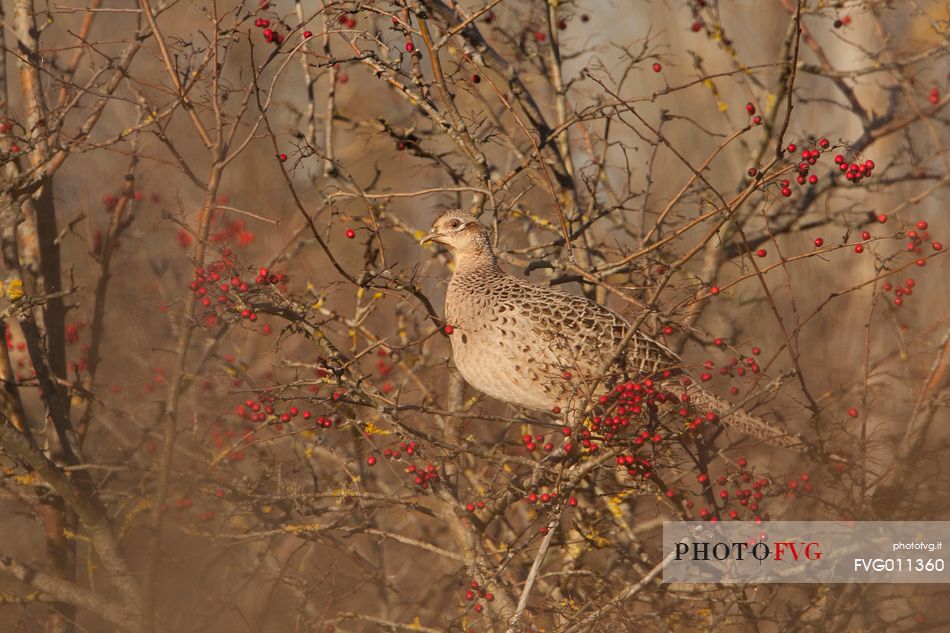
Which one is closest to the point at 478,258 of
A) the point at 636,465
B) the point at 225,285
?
the point at 225,285

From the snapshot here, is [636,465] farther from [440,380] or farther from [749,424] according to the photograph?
[440,380]

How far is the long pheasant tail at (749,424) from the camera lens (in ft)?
16.9

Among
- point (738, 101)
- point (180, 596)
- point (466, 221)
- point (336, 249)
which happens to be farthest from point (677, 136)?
point (180, 596)

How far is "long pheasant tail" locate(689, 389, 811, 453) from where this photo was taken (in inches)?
203

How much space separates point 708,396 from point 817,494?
0.72 metres

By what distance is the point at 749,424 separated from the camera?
17.3ft

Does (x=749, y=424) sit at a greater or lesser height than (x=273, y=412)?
greater

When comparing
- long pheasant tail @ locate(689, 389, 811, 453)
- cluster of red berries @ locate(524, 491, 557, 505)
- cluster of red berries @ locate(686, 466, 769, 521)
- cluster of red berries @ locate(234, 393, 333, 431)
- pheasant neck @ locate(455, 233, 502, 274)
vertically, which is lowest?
cluster of red berries @ locate(524, 491, 557, 505)

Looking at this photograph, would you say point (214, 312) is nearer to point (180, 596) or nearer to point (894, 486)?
point (180, 596)

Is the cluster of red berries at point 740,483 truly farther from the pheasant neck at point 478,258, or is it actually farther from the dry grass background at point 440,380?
the pheasant neck at point 478,258

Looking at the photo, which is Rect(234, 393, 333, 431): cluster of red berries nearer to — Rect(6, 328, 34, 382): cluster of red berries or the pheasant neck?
the pheasant neck

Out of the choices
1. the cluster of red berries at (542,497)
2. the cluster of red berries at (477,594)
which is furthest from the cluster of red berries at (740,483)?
the cluster of red berries at (477,594)

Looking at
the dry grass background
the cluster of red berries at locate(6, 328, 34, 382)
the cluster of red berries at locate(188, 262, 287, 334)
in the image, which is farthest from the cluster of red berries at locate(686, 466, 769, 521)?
the cluster of red berries at locate(6, 328, 34, 382)

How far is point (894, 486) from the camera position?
5.51 meters
